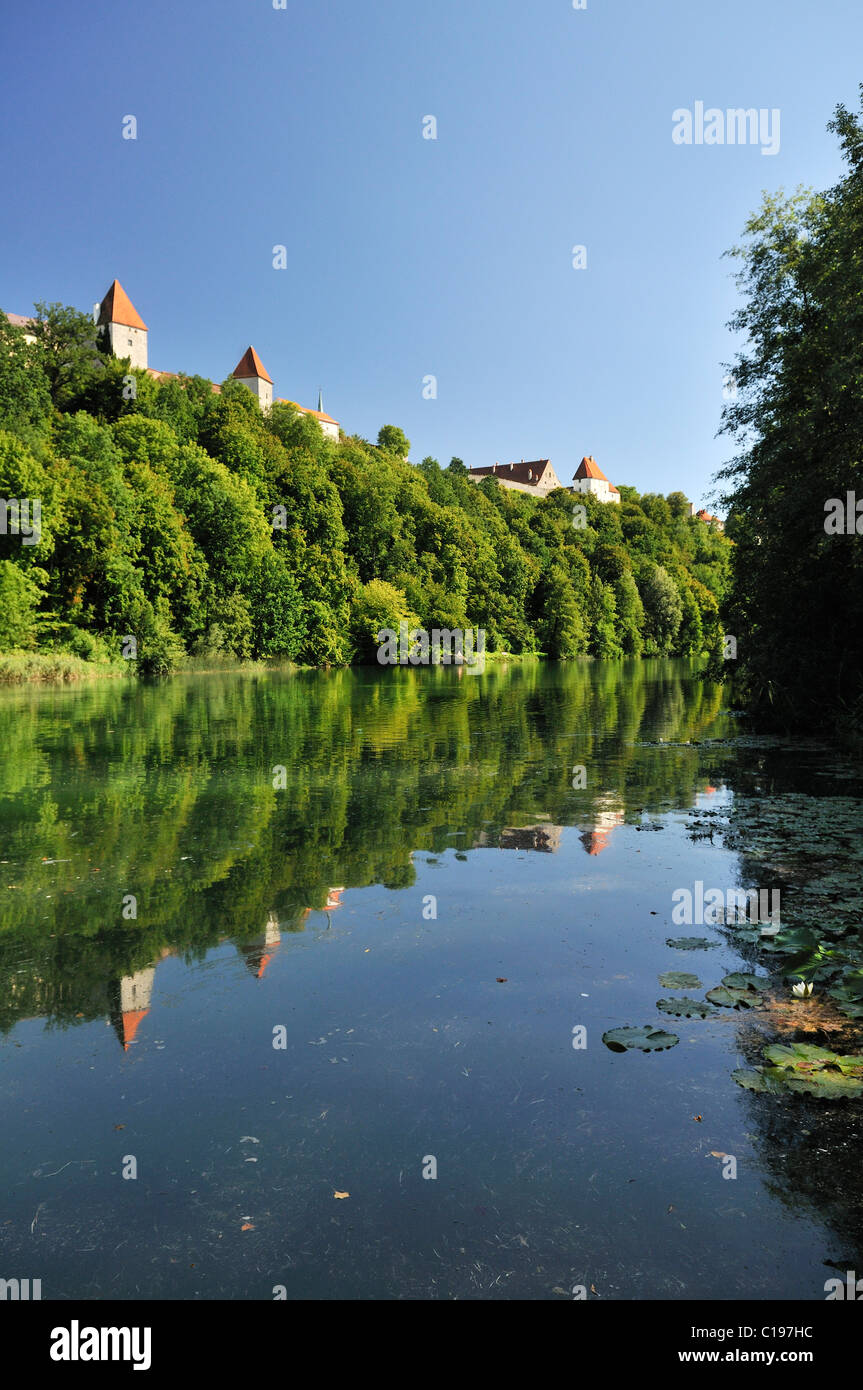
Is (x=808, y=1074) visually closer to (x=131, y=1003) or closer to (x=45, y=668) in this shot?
(x=131, y=1003)

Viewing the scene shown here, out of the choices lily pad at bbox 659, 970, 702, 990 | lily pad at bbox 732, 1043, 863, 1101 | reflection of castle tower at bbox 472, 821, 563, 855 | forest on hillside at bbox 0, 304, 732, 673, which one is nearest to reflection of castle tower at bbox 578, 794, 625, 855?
reflection of castle tower at bbox 472, 821, 563, 855

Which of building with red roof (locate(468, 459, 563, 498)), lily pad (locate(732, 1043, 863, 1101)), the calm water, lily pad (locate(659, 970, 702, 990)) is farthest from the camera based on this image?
building with red roof (locate(468, 459, 563, 498))

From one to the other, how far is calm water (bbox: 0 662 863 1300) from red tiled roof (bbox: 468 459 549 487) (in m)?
157

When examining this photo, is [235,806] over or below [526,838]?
over

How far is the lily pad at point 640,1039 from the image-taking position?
4.91 meters

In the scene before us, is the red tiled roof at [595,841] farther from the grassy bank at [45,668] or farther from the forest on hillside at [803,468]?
the grassy bank at [45,668]

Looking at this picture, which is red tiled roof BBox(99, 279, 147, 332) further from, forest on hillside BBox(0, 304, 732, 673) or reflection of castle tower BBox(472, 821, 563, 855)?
reflection of castle tower BBox(472, 821, 563, 855)

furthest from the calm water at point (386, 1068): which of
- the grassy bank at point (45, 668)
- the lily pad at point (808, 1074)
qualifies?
the grassy bank at point (45, 668)

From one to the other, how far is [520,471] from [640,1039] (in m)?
171

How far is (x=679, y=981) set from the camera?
5.87 m


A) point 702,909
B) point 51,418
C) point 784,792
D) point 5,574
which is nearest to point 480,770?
point 784,792

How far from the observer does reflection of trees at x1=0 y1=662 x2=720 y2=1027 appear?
22.7 feet

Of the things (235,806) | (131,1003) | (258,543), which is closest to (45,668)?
(258,543)

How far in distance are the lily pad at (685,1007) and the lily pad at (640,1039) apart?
29 cm
